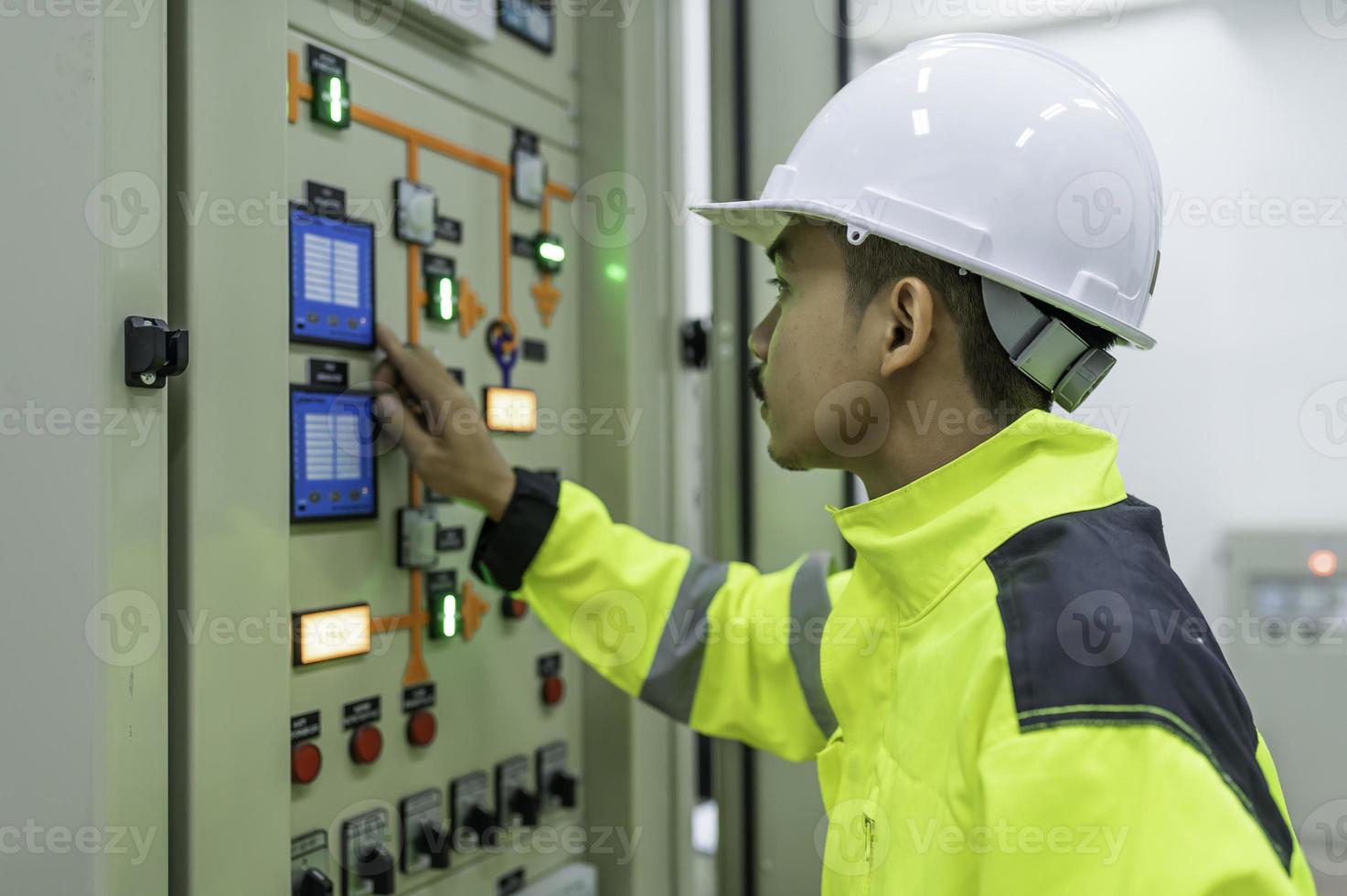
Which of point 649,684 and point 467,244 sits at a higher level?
point 467,244

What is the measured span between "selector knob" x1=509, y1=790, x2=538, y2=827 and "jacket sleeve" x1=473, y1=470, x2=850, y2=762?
28cm

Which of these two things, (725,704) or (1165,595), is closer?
(1165,595)

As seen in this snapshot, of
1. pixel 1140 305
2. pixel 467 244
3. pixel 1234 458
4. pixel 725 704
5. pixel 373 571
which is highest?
pixel 467 244

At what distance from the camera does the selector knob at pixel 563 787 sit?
5.05 ft

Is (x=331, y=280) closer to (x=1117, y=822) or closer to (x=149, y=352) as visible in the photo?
(x=149, y=352)

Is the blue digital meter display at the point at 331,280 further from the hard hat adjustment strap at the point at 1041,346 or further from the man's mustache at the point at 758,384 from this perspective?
the hard hat adjustment strap at the point at 1041,346

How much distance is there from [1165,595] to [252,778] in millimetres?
952

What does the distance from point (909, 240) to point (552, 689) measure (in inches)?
37.1

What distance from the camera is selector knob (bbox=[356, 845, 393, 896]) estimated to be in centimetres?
119

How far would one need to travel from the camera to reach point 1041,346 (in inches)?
38.2

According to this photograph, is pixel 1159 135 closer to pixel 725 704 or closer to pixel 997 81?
pixel 997 81

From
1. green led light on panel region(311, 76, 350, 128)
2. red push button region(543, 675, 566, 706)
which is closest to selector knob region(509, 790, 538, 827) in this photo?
red push button region(543, 675, 566, 706)

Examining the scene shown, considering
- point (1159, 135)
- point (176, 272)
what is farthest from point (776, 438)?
point (1159, 135)

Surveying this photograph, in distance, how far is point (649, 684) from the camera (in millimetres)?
1303
